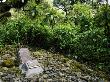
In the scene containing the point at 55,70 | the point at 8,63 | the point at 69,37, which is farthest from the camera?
the point at 69,37

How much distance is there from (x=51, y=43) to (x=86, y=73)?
205 inches

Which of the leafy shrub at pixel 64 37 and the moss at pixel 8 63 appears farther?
the leafy shrub at pixel 64 37

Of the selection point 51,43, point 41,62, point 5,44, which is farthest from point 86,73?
point 5,44

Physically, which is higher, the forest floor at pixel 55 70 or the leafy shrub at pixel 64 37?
the leafy shrub at pixel 64 37

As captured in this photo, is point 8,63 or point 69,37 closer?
point 8,63

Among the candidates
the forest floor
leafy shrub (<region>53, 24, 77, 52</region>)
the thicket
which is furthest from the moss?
leafy shrub (<region>53, 24, 77, 52</region>)

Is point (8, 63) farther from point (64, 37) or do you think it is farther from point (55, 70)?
point (64, 37)

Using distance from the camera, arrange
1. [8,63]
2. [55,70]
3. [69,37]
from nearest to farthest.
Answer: [55,70], [8,63], [69,37]

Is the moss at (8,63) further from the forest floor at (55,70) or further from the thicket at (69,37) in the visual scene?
the thicket at (69,37)

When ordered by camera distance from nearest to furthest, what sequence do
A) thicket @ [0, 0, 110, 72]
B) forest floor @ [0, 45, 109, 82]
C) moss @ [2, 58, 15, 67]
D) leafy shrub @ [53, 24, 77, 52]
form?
forest floor @ [0, 45, 109, 82] → moss @ [2, 58, 15, 67] → thicket @ [0, 0, 110, 72] → leafy shrub @ [53, 24, 77, 52]

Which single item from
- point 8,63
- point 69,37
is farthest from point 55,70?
point 69,37

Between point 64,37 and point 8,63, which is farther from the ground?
point 64,37

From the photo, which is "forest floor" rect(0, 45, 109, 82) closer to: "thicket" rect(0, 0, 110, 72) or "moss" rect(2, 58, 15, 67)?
"moss" rect(2, 58, 15, 67)

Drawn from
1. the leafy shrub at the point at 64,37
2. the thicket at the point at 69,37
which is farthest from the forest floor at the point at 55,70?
the thicket at the point at 69,37
